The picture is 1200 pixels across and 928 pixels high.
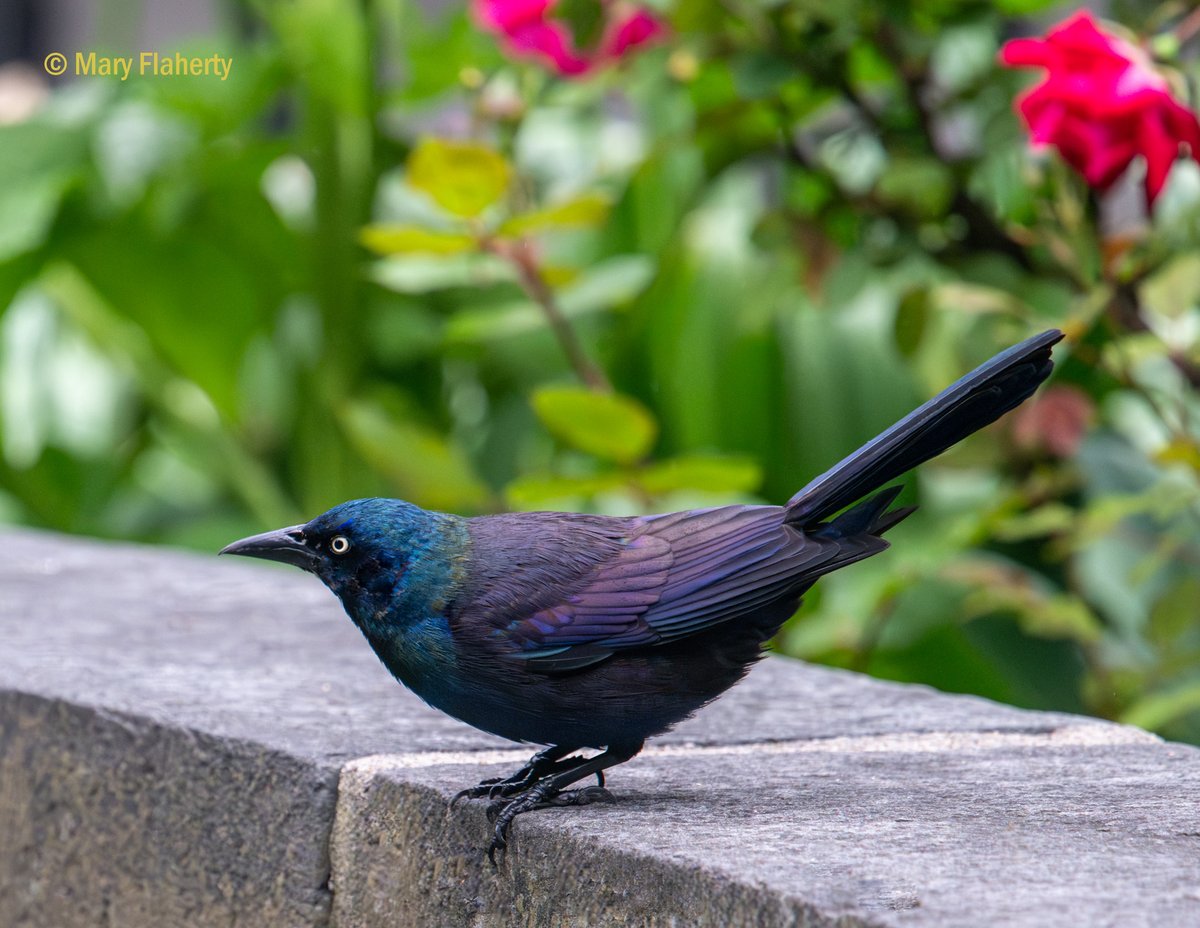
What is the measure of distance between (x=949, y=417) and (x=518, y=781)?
59 centimetres

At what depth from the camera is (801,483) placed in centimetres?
382

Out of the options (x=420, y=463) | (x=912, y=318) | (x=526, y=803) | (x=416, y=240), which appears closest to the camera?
(x=526, y=803)

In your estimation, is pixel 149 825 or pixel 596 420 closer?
pixel 149 825

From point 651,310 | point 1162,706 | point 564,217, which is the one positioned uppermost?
point 564,217

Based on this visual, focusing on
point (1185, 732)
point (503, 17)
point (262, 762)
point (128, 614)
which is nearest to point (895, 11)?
point (503, 17)

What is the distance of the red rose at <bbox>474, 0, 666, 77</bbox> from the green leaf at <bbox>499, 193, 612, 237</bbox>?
1.41 ft

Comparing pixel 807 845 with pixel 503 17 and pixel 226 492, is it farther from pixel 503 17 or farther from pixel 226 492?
pixel 226 492

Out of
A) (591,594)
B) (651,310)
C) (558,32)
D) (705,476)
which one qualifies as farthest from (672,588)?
(651,310)

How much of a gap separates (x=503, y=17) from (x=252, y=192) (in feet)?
4.34

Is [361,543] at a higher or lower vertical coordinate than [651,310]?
higher

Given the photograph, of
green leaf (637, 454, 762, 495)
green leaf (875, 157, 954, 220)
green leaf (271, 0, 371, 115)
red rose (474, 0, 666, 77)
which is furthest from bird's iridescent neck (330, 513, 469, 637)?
green leaf (271, 0, 371, 115)

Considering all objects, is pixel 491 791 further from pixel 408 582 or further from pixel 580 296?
pixel 580 296

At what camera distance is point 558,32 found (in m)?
3.60

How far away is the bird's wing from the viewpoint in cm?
165
